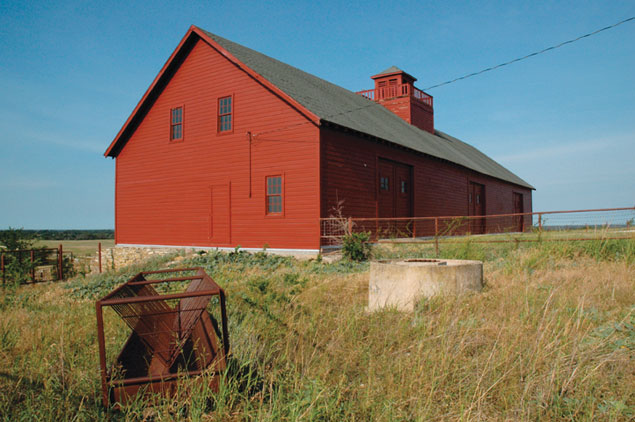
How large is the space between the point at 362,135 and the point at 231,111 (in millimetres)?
5321

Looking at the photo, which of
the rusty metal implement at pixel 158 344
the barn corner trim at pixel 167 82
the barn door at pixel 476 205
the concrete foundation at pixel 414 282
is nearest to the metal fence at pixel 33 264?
the barn corner trim at pixel 167 82

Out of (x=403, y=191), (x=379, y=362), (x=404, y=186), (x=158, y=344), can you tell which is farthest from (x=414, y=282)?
(x=404, y=186)

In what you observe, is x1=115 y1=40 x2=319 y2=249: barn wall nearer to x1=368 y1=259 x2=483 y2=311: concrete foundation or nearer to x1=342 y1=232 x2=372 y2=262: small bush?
x1=342 y1=232 x2=372 y2=262: small bush

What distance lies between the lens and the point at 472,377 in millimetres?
4000

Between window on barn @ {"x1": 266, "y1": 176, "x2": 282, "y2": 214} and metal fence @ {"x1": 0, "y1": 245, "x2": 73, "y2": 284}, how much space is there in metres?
10.4

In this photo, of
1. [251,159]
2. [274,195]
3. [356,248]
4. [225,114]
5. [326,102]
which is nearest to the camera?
[356,248]

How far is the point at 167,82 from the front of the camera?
1986 cm

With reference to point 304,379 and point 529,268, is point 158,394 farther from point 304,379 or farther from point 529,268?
point 529,268

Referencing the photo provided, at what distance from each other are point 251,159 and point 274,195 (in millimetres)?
1758

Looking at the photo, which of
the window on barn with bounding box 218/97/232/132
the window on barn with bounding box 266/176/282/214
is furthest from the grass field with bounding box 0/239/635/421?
the window on barn with bounding box 218/97/232/132

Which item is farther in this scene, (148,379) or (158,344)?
(158,344)

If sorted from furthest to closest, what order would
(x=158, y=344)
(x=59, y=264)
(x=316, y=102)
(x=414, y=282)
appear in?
(x=59, y=264)
(x=316, y=102)
(x=414, y=282)
(x=158, y=344)

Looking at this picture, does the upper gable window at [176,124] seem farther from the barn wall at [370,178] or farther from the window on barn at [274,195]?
the barn wall at [370,178]

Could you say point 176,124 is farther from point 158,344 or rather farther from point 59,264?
point 158,344
